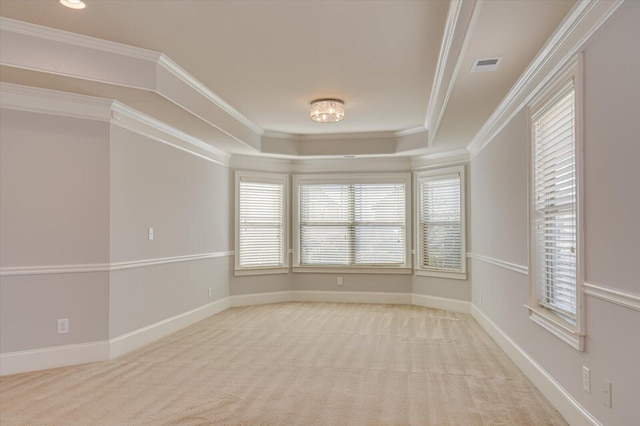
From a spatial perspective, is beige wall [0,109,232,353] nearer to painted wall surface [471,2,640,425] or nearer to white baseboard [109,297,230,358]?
white baseboard [109,297,230,358]

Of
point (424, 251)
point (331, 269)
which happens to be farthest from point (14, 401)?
point (424, 251)

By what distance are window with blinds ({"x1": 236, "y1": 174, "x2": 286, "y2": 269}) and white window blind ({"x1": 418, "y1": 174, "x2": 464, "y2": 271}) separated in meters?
2.26

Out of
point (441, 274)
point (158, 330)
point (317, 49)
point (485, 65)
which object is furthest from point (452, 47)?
point (441, 274)

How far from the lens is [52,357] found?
3.93 meters

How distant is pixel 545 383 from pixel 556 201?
1.31 meters

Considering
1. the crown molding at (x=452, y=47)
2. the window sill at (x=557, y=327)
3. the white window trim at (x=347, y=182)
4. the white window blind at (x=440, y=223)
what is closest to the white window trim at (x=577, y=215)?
the window sill at (x=557, y=327)

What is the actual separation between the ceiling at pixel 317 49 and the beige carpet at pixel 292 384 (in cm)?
234

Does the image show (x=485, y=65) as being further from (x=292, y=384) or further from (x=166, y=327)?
(x=166, y=327)

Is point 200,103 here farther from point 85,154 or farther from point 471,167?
point 471,167

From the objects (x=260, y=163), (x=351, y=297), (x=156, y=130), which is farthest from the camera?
(x=351, y=297)

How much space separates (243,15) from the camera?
3062 mm

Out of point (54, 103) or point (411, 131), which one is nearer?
point (54, 103)

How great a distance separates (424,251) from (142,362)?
4523 mm

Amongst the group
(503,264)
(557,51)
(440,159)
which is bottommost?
(503,264)
